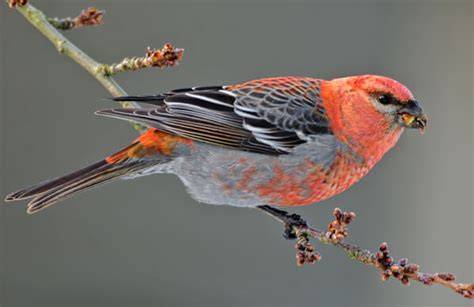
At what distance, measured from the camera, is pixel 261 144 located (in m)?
3.71

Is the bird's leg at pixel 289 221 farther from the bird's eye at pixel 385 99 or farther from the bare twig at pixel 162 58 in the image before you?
the bare twig at pixel 162 58

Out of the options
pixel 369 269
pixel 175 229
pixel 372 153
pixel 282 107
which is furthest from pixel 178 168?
pixel 369 269

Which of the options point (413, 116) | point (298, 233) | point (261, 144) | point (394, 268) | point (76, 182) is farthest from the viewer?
point (261, 144)

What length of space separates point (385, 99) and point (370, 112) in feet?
0.40

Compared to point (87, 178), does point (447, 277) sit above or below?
below

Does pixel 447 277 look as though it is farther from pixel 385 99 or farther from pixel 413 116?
pixel 385 99

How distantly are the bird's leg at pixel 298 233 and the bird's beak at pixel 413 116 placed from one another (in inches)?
31.1

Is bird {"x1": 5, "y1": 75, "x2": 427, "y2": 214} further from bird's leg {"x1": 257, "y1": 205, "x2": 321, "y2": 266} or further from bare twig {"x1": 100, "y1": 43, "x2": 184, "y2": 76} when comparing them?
bare twig {"x1": 100, "y1": 43, "x2": 184, "y2": 76}

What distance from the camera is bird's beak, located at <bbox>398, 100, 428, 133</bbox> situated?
11.4 feet

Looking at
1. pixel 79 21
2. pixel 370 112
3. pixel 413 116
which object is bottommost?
pixel 413 116

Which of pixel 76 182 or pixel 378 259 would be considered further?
pixel 76 182

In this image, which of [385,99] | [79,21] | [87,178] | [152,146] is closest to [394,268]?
[385,99]

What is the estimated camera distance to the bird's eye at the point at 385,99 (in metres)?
3.59

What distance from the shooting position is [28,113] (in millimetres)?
6152
